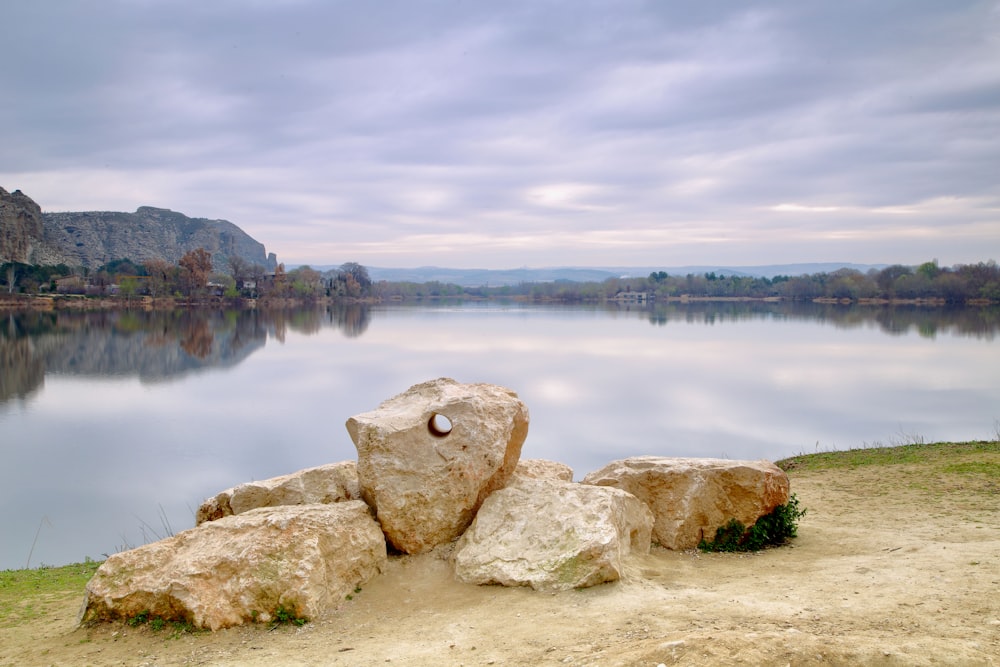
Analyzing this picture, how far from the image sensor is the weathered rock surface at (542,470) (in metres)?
9.42

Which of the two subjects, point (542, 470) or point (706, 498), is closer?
point (706, 498)

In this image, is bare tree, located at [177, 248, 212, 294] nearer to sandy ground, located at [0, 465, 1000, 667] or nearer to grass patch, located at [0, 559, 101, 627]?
grass patch, located at [0, 559, 101, 627]

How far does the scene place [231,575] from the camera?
6.39 meters

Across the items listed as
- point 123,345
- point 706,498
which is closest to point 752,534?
point 706,498

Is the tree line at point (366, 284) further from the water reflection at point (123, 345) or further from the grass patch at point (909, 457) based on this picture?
the grass patch at point (909, 457)

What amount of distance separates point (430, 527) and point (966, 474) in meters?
9.63

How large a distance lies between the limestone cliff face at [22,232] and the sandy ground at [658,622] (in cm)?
15281

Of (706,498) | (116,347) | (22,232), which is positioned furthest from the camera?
(22,232)

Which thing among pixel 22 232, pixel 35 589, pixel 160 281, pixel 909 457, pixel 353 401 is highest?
pixel 22 232

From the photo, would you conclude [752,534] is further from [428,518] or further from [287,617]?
[287,617]

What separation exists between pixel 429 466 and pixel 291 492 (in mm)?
1874

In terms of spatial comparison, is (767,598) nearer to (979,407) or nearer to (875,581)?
(875,581)

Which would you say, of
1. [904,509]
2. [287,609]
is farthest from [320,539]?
[904,509]

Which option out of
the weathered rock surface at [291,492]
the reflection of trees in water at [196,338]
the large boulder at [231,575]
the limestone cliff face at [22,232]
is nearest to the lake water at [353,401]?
the reflection of trees in water at [196,338]
